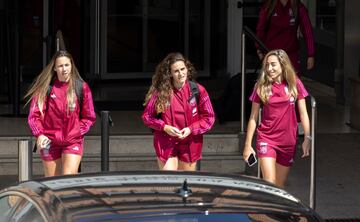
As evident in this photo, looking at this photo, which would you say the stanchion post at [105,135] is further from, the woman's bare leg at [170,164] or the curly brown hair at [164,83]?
the woman's bare leg at [170,164]

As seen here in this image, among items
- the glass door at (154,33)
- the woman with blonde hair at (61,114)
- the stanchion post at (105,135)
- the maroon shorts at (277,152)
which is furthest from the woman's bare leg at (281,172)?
the glass door at (154,33)

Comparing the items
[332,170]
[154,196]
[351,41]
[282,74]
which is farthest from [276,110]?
[351,41]

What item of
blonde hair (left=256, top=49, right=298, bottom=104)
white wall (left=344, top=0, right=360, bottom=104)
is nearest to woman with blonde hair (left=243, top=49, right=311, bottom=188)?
blonde hair (left=256, top=49, right=298, bottom=104)

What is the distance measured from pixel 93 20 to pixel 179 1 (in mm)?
1528

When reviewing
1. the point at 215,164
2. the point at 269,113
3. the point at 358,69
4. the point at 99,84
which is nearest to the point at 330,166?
the point at 215,164

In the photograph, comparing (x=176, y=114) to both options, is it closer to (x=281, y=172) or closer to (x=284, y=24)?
(x=281, y=172)

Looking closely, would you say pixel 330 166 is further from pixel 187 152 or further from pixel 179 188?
pixel 179 188

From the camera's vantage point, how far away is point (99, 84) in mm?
15648

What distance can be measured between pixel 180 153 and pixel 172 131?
0.32 m

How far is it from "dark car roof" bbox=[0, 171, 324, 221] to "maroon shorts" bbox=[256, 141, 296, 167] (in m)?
3.29

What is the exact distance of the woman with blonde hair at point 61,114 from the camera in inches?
319

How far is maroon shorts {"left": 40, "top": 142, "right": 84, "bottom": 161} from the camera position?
8.12m

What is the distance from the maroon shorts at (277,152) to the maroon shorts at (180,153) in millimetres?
524

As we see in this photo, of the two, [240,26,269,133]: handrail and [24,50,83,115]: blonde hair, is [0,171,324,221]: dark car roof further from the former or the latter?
[240,26,269,133]: handrail
